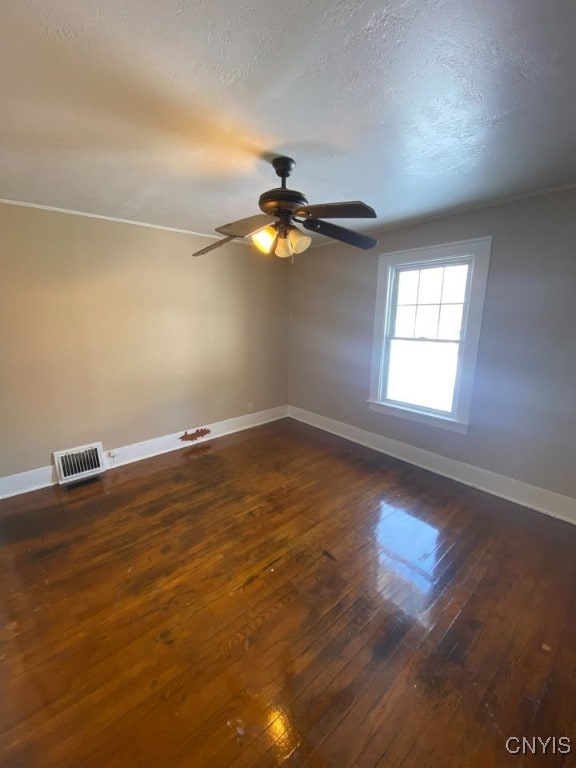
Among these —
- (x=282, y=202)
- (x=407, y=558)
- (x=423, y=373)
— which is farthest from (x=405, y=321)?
(x=407, y=558)

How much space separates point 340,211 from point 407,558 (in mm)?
2154

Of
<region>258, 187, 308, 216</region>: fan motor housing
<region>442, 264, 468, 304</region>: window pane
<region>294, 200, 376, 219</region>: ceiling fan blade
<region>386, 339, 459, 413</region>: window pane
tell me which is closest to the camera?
<region>294, 200, 376, 219</region>: ceiling fan blade

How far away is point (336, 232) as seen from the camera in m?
1.99

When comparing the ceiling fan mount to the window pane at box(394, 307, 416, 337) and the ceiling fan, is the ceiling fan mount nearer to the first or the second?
the ceiling fan

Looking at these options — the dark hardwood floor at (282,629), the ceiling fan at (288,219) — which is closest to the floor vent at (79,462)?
the dark hardwood floor at (282,629)

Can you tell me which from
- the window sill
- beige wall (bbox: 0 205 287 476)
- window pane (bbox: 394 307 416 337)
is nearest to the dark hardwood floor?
the window sill

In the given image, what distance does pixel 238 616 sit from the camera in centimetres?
169

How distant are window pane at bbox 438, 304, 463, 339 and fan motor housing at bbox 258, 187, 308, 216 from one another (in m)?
1.96

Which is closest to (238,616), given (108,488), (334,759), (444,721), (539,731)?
(334,759)

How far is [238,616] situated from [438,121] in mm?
2693

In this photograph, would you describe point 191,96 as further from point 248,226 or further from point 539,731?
point 539,731

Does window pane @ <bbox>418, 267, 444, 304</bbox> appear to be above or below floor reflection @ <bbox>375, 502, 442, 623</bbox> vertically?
above

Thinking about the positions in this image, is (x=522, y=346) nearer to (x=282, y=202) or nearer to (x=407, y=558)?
(x=407, y=558)

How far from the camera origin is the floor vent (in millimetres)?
2977
